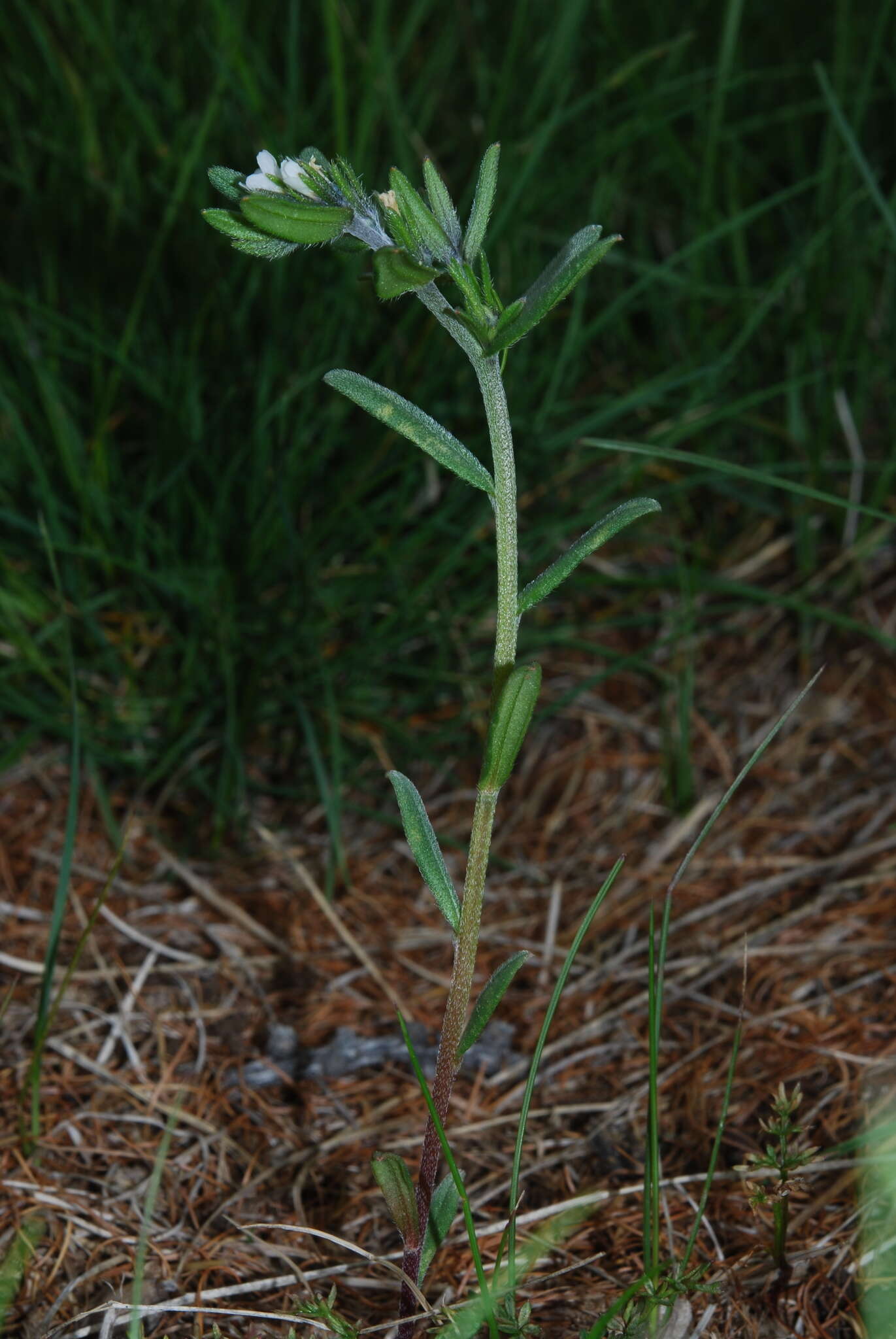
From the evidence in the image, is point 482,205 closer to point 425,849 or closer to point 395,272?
point 395,272

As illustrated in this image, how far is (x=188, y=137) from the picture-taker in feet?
7.95

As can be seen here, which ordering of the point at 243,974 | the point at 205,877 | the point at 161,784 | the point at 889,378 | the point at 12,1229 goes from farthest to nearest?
the point at 889,378
the point at 161,784
the point at 205,877
the point at 243,974
the point at 12,1229

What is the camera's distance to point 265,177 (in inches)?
43.5

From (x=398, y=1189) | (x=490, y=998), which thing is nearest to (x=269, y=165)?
(x=490, y=998)

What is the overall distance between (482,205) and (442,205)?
0.16ft

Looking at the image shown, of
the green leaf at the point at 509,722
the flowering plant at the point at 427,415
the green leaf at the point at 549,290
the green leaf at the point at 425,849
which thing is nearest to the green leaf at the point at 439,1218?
the flowering plant at the point at 427,415

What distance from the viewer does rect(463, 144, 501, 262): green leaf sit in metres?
1.14

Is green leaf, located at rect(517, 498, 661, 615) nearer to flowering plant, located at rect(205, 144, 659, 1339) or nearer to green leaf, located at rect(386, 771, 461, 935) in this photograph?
flowering plant, located at rect(205, 144, 659, 1339)

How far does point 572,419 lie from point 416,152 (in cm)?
64

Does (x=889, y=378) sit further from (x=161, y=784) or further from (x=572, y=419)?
(x=161, y=784)

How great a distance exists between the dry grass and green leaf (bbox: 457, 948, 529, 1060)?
0.33 metres

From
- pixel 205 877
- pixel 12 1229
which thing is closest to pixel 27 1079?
pixel 12 1229

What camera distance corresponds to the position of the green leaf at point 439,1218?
1.23 metres

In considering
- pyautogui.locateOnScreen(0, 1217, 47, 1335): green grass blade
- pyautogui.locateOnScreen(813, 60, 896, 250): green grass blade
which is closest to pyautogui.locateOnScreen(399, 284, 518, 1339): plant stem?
pyautogui.locateOnScreen(0, 1217, 47, 1335): green grass blade
